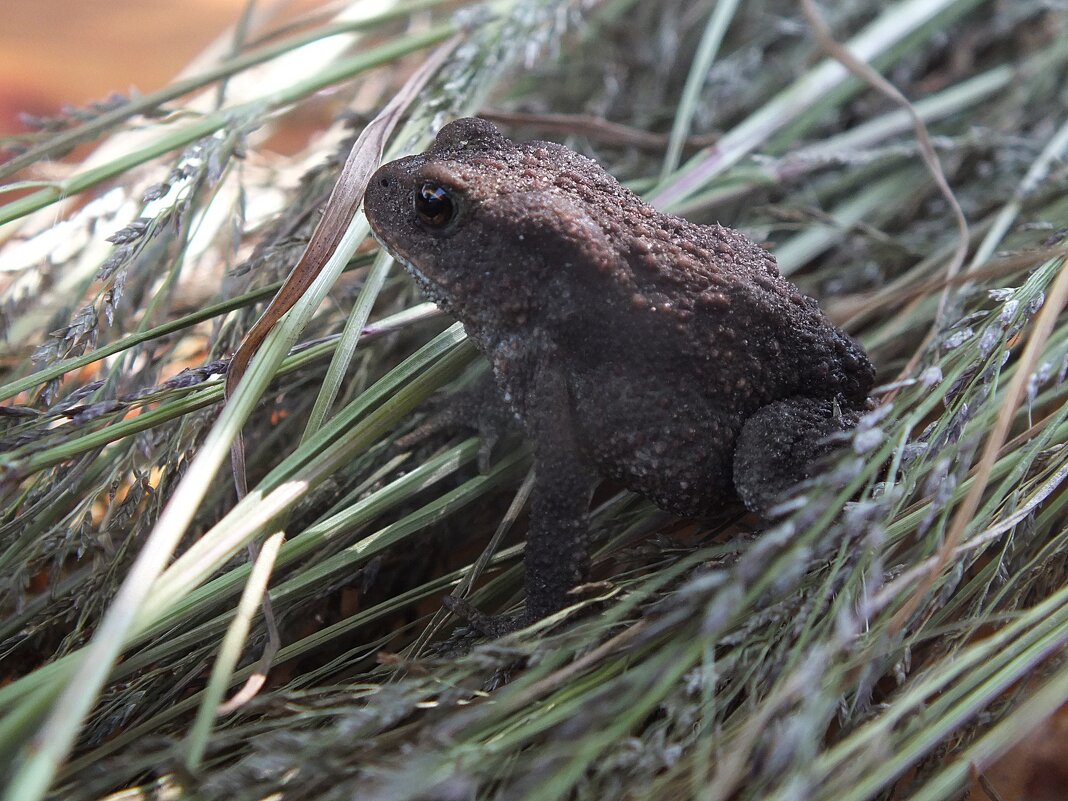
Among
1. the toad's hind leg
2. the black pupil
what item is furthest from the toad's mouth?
the toad's hind leg

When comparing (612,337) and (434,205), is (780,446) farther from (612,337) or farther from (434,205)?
(434,205)

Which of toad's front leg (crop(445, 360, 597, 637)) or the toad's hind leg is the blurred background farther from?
the toad's hind leg

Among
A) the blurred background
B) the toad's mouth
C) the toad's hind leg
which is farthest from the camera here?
the blurred background

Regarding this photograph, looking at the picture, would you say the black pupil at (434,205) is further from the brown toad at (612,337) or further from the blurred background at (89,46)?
the blurred background at (89,46)

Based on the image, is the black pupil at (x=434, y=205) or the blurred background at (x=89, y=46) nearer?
the black pupil at (x=434, y=205)

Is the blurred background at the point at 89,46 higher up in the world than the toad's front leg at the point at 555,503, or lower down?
higher up

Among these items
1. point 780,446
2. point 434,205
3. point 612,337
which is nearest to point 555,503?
point 612,337

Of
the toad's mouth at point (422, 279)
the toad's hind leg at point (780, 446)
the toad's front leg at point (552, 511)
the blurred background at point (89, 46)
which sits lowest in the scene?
the toad's hind leg at point (780, 446)

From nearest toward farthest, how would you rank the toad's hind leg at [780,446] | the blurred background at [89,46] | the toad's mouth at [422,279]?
the toad's hind leg at [780,446] < the toad's mouth at [422,279] < the blurred background at [89,46]

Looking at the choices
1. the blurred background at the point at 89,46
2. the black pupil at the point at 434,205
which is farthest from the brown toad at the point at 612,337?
the blurred background at the point at 89,46
